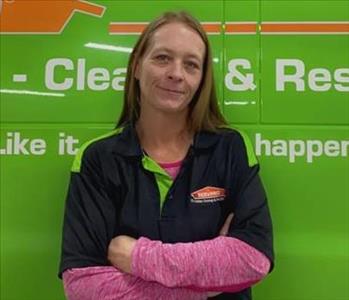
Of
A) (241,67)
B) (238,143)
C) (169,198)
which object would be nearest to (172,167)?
(169,198)

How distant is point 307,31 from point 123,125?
2.54 ft

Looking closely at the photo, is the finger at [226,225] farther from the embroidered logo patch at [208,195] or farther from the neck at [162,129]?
the neck at [162,129]

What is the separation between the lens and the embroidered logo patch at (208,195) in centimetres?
154

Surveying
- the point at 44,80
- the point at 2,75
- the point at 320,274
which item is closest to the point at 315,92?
the point at 320,274

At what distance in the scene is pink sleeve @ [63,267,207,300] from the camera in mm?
1421

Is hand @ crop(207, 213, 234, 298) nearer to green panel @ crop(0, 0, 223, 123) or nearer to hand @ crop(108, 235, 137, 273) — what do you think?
hand @ crop(108, 235, 137, 273)

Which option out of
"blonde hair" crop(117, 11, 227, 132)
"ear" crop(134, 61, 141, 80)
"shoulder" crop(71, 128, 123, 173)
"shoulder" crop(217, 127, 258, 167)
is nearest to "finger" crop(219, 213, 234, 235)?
"shoulder" crop(217, 127, 258, 167)

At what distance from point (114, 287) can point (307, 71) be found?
41.5 inches

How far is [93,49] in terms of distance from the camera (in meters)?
1.91

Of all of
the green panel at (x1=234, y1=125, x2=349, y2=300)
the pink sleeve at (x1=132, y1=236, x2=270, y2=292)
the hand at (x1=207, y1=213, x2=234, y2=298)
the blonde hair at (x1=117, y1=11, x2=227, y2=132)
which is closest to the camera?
the pink sleeve at (x1=132, y1=236, x2=270, y2=292)

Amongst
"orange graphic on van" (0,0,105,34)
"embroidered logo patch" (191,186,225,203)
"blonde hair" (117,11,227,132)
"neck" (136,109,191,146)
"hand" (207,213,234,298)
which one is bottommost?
"hand" (207,213,234,298)

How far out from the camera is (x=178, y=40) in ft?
5.08

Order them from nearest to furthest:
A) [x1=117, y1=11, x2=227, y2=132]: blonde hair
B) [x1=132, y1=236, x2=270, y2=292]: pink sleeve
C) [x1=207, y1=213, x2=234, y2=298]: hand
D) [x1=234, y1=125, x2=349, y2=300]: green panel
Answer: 1. [x1=132, y1=236, x2=270, y2=292]: pink sleeve
2. [x1=207, y1=213, x2=234, y2=298]: hand
3. [x1=117, y1=11, x2=227, y2=132]: blonde hair
4. [x1=234, y1=125, x2=349, y2=300]: green panel

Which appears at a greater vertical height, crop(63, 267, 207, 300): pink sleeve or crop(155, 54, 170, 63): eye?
crop(155, 54, 170, 63): eye
